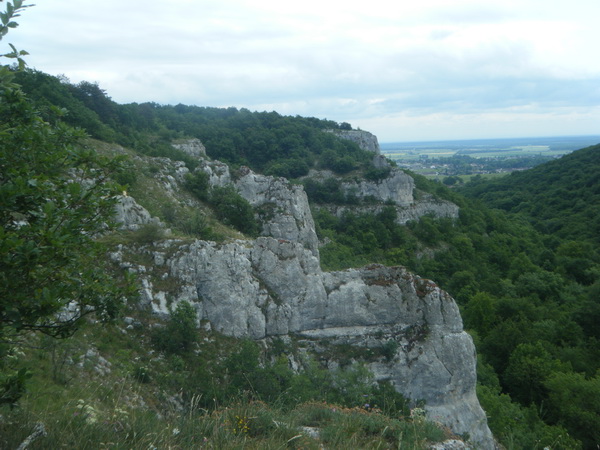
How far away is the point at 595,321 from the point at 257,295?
78.2 feet

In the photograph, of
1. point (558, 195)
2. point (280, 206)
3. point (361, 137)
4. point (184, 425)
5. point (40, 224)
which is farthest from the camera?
point (361, 137)

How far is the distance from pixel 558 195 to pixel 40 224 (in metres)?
73.7

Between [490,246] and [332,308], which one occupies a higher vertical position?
[332,308]

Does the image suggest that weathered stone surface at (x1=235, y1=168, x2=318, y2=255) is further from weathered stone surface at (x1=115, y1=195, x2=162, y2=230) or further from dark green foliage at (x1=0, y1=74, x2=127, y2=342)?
dark green foliage at (x1=0, y1=74, x2=127, y2=342)

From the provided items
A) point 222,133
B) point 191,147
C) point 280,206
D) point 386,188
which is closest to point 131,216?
point 280,206

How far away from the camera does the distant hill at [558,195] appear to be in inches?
2032

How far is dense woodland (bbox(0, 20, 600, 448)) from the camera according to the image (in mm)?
17016

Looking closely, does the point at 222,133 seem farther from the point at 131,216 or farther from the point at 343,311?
the point at 343,311

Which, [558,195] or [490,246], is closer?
[490,246]

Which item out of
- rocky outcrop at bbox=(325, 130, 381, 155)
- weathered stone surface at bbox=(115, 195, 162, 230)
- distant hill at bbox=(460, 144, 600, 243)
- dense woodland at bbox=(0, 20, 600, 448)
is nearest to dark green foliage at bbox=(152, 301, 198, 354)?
dense woodland at bbox=(0, 20, 600, 448)

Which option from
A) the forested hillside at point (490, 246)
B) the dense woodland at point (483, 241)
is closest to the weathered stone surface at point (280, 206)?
the forested hillside at point (490, 246)

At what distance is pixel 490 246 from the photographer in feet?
146

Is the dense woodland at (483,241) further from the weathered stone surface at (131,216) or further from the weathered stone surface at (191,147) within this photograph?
the weathered stone surface at (131,216)

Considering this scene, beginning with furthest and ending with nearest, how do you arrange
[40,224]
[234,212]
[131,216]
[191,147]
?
1. [191,147]
2. [234,212]
3. [131,216]
4. [40,224]
